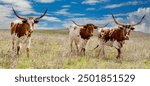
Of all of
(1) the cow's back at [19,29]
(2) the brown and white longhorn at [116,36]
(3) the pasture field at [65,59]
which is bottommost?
(3) the pasture field at [65,59]

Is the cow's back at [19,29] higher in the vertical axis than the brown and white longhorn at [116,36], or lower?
higher

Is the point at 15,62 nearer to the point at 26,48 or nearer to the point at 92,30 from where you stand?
the point at 26,48

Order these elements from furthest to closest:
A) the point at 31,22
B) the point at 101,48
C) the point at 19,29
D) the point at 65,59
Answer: the point at 101,48, the point at 19,29, the point at 31,22, the point at 65,59

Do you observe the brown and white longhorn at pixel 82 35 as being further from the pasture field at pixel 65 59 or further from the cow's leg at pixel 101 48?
the cow's leg at pixel 101 48

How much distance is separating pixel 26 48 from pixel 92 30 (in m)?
3.14

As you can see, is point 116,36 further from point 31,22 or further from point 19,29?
point 19,29

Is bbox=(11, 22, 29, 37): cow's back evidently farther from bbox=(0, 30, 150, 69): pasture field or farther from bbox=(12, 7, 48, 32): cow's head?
bbox=(0, 30, 150, 69): pasture field

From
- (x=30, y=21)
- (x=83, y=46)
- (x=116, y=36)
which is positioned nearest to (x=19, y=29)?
(x=30, y=21)

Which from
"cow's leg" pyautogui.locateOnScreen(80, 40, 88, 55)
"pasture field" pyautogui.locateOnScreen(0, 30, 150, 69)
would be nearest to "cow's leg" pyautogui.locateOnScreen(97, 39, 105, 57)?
"pasture field" pyautogui.locateOnScreen(0, 30, 150, 69)

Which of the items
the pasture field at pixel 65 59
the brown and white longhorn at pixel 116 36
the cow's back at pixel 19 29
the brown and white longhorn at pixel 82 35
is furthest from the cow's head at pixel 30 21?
the brown and white longhorn at pixel 116 36

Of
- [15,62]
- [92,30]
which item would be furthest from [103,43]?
[15,62]

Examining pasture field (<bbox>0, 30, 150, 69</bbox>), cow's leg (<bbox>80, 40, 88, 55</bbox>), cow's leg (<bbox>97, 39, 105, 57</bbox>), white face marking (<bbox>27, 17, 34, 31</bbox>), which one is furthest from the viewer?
cow's leg (<bbox>80, 40, 88, 55</bbox>)

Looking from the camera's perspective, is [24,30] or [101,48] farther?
[101,48]

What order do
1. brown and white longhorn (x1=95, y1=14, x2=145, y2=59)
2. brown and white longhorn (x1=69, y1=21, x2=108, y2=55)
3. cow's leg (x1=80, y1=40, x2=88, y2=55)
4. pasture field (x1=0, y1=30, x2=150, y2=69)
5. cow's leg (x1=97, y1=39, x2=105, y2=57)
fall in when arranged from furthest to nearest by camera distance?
brown and white longhorn (x1=69, y1=21, x2=108, y2=55) → cow's leg (x1=80, y1=40, x2=88, y2=55) → cow's leg (x1=97, y1=39, x2=105, y2=57) → brown and white longhorn (x1=95, y1=14, x2=145, y2=59) → pasture field (x1=0, y1=30, x2=150, y2=69)
